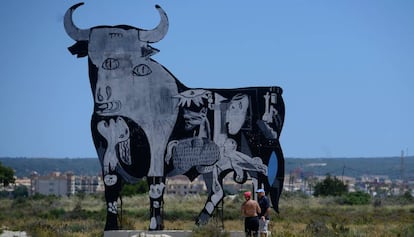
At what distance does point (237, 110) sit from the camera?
21578 millimetres

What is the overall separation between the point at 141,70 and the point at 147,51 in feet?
1.70

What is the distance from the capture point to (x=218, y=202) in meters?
21.6

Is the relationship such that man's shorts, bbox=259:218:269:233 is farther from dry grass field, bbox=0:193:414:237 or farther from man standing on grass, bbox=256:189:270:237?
dry grass field, bbox=0:193:414:237

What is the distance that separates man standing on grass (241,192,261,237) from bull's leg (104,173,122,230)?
13.1 ft

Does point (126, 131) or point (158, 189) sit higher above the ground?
point (126, 131)

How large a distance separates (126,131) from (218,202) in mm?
2979

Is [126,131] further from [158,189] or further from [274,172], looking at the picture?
[274,172]

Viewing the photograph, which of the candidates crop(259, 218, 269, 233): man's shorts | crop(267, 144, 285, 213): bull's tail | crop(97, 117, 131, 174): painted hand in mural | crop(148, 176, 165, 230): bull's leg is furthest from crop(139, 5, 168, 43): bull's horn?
crop(259, 218, 269, 233): man's shorts

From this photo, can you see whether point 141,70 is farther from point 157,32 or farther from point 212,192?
point 212,192

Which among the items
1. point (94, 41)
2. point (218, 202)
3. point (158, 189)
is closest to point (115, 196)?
point (158, 189)

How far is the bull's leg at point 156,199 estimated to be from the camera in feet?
70.7

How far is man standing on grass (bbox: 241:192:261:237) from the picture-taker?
62.7ft

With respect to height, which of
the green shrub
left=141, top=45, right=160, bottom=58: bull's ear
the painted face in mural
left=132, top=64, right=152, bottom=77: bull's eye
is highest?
left=141, top=45, right=160, bottom=58: bull's ear

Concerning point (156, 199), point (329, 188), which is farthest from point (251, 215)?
point (329, 188)
